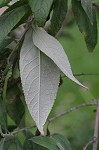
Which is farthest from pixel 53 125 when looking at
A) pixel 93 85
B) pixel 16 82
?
pixel 16 82

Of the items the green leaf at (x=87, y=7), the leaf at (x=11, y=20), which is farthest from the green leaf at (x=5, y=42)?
the green leaf at (x=87, y=7)

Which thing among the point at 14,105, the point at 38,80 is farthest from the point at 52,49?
the point at 14,105

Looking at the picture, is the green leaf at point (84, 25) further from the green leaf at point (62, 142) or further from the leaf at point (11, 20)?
the green leaf at point (62, 142)

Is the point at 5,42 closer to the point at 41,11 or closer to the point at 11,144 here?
the point at 41,11

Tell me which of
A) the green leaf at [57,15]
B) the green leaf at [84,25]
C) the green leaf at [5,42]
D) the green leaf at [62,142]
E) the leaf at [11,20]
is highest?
the leaf at [11,20]

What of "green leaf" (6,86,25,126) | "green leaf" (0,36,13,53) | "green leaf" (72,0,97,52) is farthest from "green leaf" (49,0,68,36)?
"green leaf" (6,86,25,126)

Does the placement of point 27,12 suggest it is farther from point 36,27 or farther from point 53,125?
point 53,125

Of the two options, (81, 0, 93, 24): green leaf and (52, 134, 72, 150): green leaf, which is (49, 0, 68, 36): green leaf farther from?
(52, 134, 72, 150): green leaf
